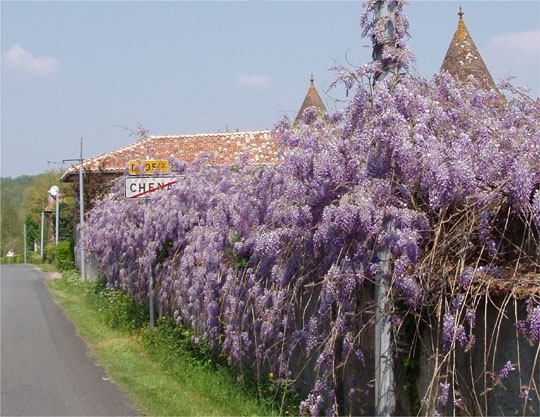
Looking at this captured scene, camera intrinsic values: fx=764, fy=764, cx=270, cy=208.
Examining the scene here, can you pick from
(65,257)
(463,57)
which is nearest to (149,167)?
(463,57)

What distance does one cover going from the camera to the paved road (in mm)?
9781

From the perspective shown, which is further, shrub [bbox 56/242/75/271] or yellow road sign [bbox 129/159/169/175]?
shrub [bbox 56/242/75/271]

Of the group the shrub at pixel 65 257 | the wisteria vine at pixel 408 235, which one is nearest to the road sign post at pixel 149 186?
the wisteria vine at pixel 408 235

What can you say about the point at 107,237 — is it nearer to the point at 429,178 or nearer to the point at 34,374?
the point at 34,374

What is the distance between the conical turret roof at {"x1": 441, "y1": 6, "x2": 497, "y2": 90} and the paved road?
43.2 ft

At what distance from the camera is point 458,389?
216 inches

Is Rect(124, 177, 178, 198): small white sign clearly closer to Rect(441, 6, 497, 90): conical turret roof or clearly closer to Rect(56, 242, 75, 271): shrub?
Rect(441, 6, 497, 90): conical turret roof

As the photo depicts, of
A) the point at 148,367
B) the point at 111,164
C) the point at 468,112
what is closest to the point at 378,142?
the point at 468,112

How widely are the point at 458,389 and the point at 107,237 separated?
12605 millimetres

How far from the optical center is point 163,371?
467 inches

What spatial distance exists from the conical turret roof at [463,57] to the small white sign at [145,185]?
1144 cm

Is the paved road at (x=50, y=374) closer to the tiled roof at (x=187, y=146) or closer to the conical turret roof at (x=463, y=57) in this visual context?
the conical turret roof at (x=463, y=57)

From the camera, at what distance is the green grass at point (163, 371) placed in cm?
930

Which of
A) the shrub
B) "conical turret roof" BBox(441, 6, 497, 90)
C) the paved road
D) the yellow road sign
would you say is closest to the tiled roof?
the shrub
